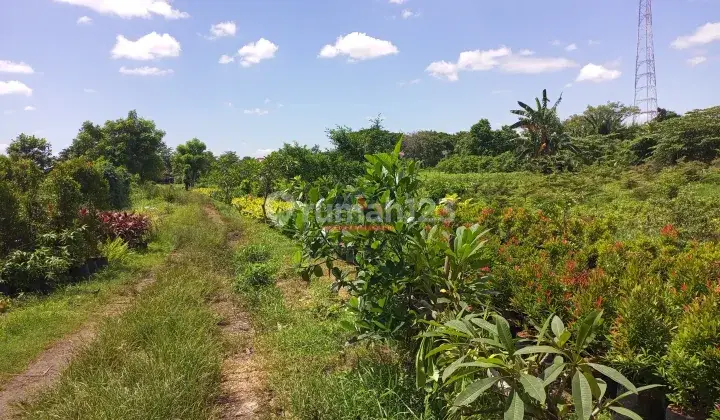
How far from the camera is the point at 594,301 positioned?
2623mm

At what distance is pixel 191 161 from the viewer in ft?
116

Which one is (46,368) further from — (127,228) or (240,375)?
(127,228)

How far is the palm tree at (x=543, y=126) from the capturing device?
2486 cm

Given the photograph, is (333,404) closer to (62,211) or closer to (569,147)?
(62,211)

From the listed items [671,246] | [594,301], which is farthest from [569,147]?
[594,301]

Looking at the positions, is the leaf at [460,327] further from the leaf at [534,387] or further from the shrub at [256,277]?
the shrub at [256,277]

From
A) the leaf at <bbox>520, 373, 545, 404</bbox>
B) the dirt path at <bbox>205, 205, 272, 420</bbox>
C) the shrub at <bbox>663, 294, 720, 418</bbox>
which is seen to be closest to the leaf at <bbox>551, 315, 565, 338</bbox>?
the leaf at <bbox>520, 373, 545, 404</bbox>

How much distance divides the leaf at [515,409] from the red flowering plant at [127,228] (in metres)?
9.37

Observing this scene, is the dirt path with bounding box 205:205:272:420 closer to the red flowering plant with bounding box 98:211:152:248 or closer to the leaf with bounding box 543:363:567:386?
the leaf with bounding box 543:363:567:386

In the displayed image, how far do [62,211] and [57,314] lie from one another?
8.85 ft

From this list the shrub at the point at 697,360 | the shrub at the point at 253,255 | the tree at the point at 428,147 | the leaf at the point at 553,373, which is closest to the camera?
the leaf at the point at 553,373

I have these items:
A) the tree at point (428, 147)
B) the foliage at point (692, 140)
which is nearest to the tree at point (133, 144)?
the tree at point (428, 147)

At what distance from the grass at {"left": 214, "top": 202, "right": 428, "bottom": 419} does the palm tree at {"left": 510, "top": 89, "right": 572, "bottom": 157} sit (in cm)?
2300

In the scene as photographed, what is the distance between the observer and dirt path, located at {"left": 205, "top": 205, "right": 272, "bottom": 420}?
2.97m
